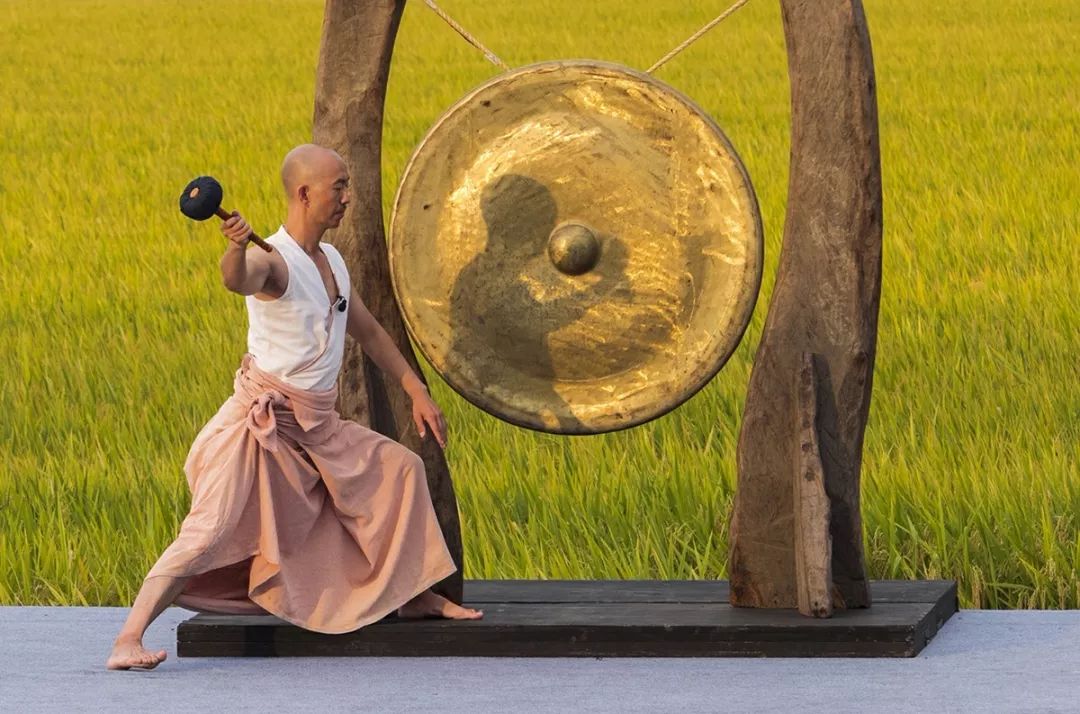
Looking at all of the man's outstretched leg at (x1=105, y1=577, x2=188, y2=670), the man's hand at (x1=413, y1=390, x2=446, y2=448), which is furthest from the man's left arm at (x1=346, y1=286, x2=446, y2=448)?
the man's outstretched leg at (x1=105, y1=577, x2=188, y2=670)

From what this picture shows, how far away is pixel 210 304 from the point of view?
10398 mm

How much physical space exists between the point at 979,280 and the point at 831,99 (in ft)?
17.3

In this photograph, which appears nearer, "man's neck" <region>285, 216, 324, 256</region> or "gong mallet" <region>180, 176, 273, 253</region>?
"gong mallet" <region>180, 176, 273, 253</region>

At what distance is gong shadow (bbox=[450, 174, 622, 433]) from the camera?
214 inches

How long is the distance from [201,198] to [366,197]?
0.83m

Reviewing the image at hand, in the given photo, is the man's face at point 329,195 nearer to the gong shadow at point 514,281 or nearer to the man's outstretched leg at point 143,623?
the gong shadow at point 514,281

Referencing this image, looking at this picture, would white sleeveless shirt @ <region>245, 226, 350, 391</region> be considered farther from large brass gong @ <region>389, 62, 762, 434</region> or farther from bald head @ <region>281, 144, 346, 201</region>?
large brass gong @ <region>389, 62, 762, 434</region>

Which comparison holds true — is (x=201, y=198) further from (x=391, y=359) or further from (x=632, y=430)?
(x=632, y=430)

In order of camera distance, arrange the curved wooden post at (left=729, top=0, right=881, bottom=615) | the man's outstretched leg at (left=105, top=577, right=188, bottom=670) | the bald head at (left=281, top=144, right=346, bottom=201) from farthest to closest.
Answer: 1. the curved wooden post at (left=729, top=0, right=881, bottom=615)
2. the bald head at (left=281, top=144, right=346, bottom=201)
3. the man's outstretched leg at (left=105, top=577, right=188, bottom=670)

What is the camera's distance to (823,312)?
5.13 m

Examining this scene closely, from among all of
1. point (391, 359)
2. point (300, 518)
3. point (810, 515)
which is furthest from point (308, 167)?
point (810, 515)

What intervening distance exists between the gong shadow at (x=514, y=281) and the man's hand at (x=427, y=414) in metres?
0.29

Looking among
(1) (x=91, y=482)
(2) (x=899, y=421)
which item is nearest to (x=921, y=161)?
(2) (x=899, y=421)

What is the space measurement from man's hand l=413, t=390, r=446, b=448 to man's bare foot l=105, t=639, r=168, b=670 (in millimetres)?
768
